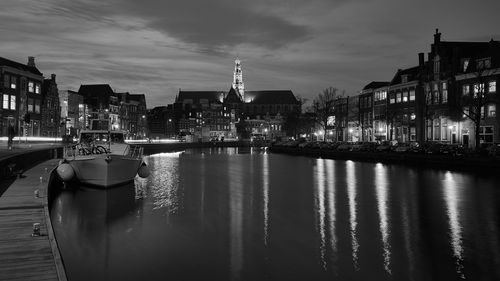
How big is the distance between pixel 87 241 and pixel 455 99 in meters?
64.2

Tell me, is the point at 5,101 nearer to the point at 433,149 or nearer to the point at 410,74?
the point at 433,149

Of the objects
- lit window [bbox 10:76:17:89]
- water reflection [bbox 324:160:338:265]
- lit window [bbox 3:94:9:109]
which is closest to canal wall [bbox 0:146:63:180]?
water reflection [bbox 324:160:338:265]

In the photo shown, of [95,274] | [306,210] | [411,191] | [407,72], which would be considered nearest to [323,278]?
[95,274]

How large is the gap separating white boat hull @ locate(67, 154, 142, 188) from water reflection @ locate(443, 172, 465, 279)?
21515mm

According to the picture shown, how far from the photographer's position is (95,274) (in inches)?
587

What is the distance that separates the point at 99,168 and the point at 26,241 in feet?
62.2

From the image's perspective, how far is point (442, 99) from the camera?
7788 centimetres

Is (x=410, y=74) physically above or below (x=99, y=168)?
above

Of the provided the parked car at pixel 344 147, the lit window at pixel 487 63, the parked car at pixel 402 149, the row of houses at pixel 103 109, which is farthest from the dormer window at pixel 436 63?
the row of houses at pixel 103 109

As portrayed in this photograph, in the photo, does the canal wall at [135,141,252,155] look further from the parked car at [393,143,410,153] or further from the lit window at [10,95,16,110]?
the parked car at [393,143,410,153]

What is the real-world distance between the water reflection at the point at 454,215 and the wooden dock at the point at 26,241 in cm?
1176

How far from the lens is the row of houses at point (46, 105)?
260 feet

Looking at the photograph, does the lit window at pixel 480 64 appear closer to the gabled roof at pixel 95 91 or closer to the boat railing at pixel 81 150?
the boat railing at pixel 81 150

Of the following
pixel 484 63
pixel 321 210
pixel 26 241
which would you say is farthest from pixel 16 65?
pixel 26 241
